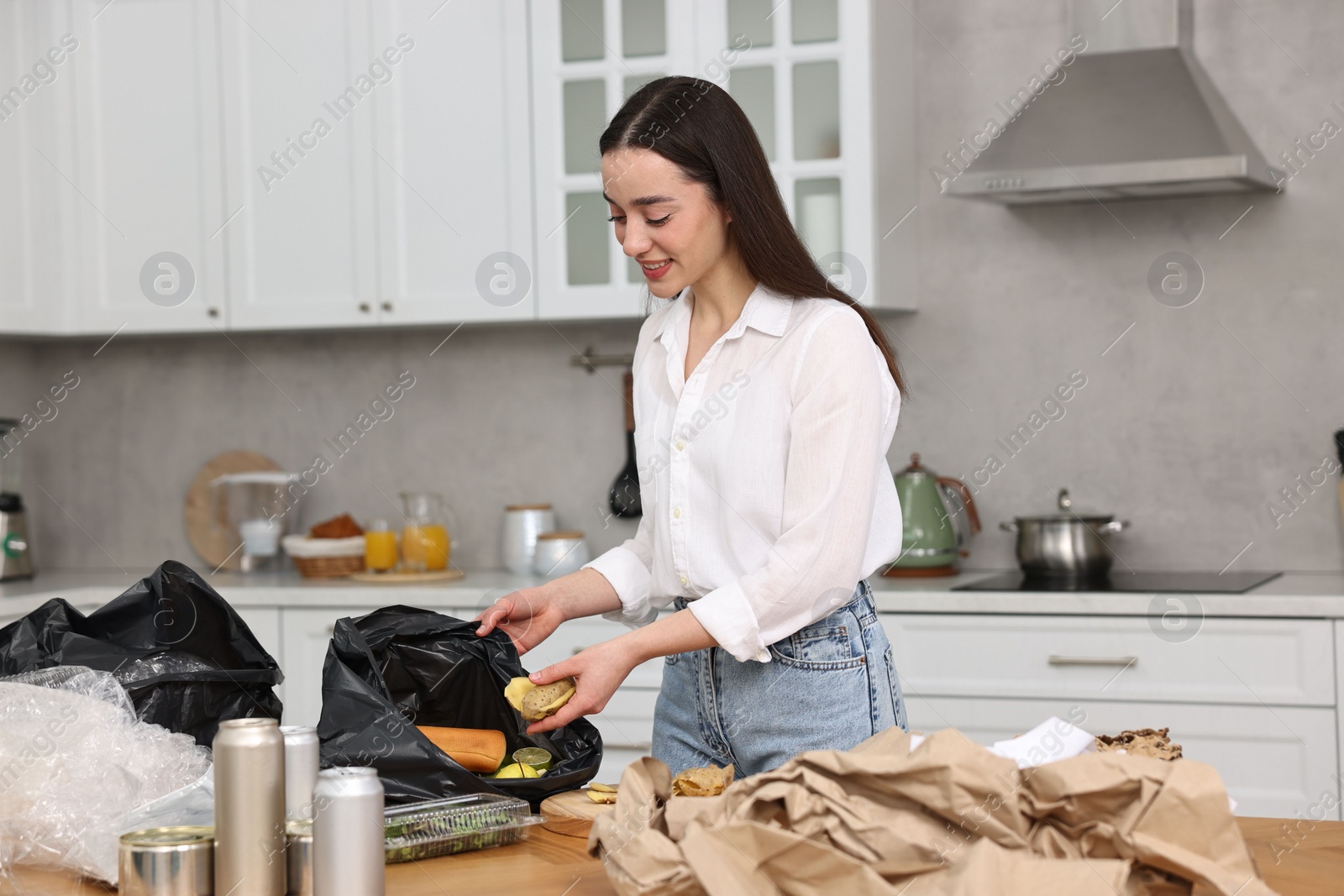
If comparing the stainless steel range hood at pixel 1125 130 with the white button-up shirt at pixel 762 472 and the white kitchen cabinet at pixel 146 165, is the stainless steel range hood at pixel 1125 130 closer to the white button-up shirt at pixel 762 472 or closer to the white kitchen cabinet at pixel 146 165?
the white button-up shirt at pixel 762 472

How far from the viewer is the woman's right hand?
4.81 ft

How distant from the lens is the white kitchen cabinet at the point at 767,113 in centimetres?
287

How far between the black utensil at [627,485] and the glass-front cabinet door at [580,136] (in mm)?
316

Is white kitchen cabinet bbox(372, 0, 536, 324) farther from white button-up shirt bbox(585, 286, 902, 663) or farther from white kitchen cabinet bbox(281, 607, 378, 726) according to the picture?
white button-up shirt bbox(585, 286, 902, 663)

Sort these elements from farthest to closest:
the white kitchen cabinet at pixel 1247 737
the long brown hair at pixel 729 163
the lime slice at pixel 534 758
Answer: the white kitchen cabinet at pixel 1247 737
the long brown hair at pixel 729 163
the lime slice at pixel 534 758

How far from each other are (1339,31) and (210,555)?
2985mm

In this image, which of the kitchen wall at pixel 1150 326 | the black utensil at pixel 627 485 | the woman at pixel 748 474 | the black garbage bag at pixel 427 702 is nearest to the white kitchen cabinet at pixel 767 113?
the kitchen wall at pixel 1150 326

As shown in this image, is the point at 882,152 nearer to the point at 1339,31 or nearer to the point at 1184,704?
the point at 1339,31

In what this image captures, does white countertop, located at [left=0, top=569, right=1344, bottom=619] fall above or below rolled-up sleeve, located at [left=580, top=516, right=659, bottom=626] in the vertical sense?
below

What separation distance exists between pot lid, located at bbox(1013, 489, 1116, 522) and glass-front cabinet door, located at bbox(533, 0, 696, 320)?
1010mm

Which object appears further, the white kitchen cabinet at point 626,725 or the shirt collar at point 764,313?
A: the white kitchen cabinet at point 626,725

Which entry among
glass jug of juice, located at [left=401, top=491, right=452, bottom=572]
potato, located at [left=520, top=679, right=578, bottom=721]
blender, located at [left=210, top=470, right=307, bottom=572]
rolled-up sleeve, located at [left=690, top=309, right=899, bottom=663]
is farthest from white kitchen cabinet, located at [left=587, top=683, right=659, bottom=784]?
potato, located at [left=520, top=679, right=578, bottom=721]

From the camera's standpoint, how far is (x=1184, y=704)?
8.17 feet

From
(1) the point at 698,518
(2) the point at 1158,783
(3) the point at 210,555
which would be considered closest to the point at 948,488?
(1) the point at 698,518
